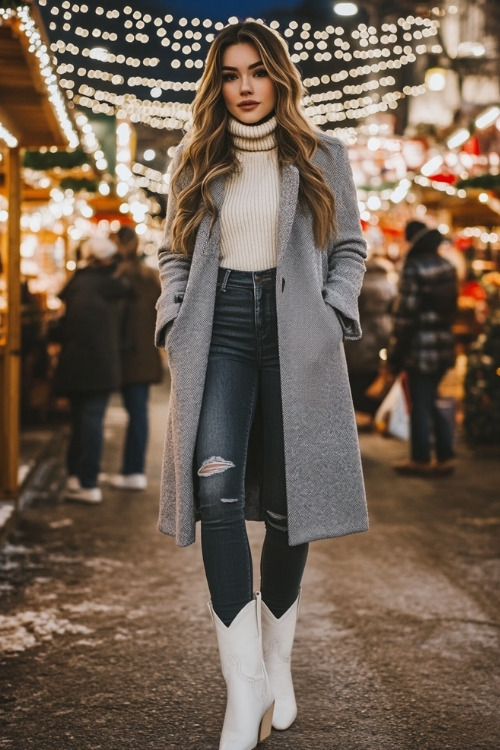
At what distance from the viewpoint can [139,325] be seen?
831 cm

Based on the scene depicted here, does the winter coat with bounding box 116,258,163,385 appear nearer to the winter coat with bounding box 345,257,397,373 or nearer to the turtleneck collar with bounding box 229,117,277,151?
the winter coat with bounding box 345,257,397,373

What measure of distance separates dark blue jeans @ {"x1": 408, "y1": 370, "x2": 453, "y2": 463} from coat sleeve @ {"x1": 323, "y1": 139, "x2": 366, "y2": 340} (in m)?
5.35

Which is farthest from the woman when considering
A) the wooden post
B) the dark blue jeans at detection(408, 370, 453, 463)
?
the dark blue jeans at detection(408, 370, 453, 463)

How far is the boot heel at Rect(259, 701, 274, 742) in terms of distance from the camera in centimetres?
320

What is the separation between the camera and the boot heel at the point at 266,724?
320cm

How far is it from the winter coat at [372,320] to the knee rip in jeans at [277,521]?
7.02 m

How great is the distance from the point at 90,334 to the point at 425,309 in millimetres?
2729

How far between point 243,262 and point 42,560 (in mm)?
3044

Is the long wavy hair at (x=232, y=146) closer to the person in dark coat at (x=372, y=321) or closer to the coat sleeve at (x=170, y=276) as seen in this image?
the coat sleeve at (x=170, y=276)

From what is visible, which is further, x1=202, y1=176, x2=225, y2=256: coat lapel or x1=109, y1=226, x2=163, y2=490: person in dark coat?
x1=109, y1=226, x2=163, y2=490: person in dark coat

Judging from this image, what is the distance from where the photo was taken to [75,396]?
308 inches

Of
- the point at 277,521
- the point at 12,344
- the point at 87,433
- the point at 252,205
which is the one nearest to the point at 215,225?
the point at 252,205

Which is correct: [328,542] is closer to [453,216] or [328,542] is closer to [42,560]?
[42,560]

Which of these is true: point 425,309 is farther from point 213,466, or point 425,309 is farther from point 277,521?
point 213,466
